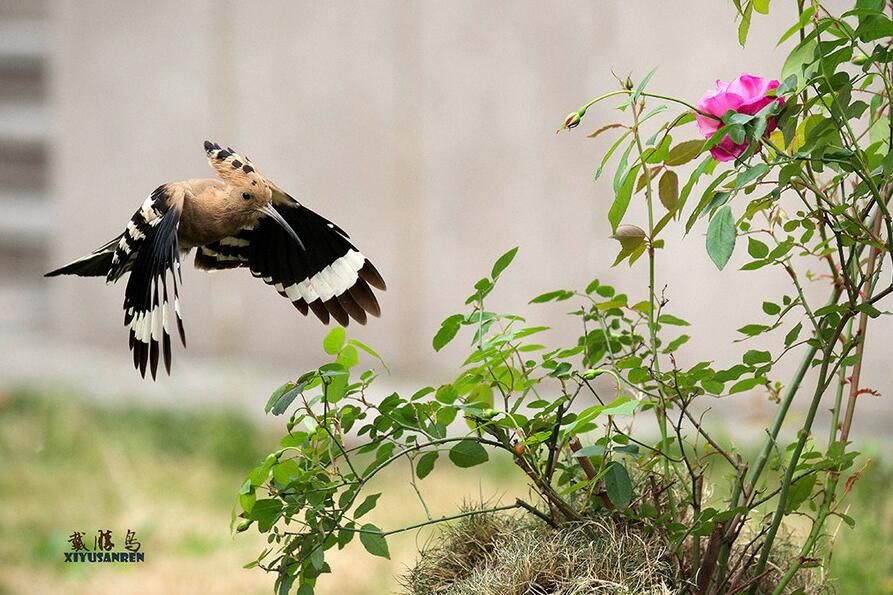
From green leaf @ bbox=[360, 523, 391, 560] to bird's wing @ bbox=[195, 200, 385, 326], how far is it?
0.14m

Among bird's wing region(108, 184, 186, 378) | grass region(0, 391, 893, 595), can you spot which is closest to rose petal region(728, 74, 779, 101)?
bird's wing region(108, 184, 186, 378)

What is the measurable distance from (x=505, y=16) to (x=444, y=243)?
544 millimetres

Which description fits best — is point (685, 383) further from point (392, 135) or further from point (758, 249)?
point (392, 135)

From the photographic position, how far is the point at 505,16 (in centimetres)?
236

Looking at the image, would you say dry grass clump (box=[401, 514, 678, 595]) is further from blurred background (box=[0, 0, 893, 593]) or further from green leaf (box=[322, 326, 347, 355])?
blurred background (box=[0, 0, 893, 593])

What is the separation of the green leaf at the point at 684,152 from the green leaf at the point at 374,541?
0.30 meters

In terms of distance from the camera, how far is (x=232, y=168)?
0.62 m

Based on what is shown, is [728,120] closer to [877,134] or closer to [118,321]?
[877,134]

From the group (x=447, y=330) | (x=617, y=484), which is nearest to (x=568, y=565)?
(x=617, y=484)

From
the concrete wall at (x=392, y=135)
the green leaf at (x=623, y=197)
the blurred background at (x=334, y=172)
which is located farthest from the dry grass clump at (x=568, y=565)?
the concrete wall at (x=392, y=135)

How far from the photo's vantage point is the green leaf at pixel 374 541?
65 centimetres

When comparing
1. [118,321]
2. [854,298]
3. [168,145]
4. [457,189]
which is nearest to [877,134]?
[854,298]

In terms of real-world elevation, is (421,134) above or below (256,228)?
above

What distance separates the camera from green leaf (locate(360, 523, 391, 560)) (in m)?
0.65
